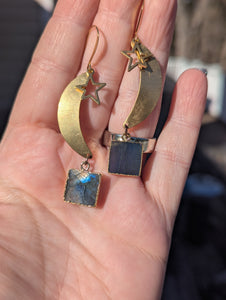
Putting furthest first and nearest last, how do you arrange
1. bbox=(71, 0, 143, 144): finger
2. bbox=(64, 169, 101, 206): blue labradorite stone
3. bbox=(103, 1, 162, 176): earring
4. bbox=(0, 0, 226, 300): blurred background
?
1. bbox=(0, 0, 226, 300): blurred background
2. bbox=(71, 0, 143, 144): finger
3. bbox=(103, 1, 162, 176): earring
4. bbox=(64, 169, 101, 206): blue labradorite stone

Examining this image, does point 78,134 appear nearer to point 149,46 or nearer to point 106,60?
point 106,60

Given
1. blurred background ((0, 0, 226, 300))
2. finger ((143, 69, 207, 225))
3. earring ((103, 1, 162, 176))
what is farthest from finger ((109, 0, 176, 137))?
blurred background ((0, 0, 226, 300))

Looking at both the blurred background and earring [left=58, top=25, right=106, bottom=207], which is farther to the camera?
the blurred background

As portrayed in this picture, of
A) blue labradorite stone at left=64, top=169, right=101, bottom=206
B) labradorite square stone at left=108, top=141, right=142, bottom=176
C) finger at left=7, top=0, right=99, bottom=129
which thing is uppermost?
finger at left=7, top=0, right=99, bottom=129

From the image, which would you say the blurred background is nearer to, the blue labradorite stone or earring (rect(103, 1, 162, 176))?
earring (rect(103, 1, 162, 176))

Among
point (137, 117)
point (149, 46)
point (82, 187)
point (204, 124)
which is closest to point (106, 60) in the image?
point (149, 46)

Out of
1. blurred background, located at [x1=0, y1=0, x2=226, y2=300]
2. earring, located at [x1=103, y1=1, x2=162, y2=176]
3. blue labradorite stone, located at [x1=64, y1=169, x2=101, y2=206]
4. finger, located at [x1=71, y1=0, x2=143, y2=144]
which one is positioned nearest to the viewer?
blue labradorite stone, located at [x1=64, y1=169, x2=101, y2=206]

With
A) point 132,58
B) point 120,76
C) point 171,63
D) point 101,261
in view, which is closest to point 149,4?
Answer: point 132,58
